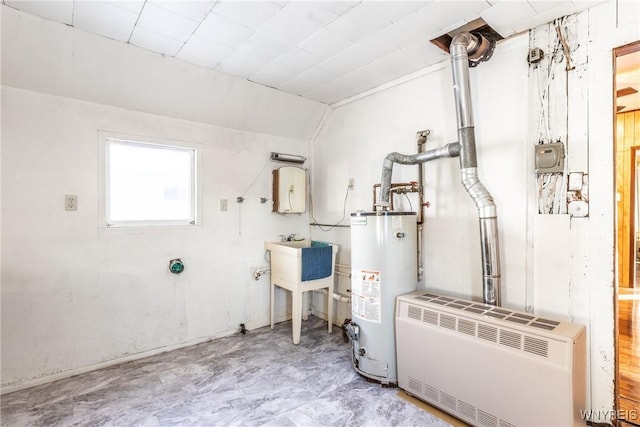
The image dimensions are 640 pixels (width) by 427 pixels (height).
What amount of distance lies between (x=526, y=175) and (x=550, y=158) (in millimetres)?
177

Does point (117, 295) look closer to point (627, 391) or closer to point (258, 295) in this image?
point (258, 295)

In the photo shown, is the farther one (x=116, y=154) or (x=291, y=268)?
(x=291, y=268)

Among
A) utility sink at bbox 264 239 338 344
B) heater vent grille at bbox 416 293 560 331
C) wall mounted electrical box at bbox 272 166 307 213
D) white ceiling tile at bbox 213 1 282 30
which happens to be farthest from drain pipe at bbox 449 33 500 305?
wall mounted electrical box at bbox 272 166 307 213

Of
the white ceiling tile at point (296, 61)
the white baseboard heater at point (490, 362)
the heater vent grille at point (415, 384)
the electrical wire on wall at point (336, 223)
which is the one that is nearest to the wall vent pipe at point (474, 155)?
the white baseboard heater at point (490, 362)

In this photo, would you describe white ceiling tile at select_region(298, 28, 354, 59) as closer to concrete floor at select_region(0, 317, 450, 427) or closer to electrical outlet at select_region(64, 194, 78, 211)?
electrical outlet at select_region(64, 194, 78, 211)

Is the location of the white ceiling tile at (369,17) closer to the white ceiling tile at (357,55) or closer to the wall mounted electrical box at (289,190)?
the white ceiling tile at (357,55)

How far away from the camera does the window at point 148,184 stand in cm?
267

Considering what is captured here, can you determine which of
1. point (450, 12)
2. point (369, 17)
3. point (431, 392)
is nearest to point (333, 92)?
point (369, 17)

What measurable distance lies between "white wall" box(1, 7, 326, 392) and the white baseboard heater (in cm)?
193

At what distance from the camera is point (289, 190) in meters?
3.50

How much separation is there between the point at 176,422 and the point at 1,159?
2.18 m

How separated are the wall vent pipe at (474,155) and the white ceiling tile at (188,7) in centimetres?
159

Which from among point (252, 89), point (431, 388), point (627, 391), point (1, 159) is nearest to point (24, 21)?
point (1, 159)

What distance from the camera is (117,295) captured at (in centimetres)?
263
